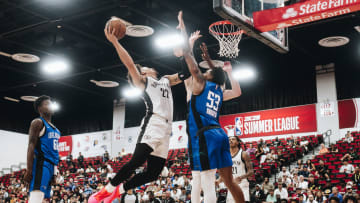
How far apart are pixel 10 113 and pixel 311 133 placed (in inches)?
823

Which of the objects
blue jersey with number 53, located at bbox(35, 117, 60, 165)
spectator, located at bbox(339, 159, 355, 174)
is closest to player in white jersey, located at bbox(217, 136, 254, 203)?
blue jersey with number 53, located at bbox(35, 117, 60, 165)

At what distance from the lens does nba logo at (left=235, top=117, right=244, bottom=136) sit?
22.6 metres

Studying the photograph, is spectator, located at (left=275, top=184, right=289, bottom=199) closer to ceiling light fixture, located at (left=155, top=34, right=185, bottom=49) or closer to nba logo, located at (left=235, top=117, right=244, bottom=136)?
ceiling light fixture, located at (left=155, top=34, right=185, bottom=49)

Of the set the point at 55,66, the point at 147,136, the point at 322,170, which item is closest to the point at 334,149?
the point at 322,170

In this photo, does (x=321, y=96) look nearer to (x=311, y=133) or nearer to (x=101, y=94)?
(x=311, y=133)

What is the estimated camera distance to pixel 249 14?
7.79m

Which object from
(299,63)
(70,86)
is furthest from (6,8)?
(299,63)

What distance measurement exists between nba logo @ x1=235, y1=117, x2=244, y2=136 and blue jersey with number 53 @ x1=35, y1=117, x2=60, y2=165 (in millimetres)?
18181


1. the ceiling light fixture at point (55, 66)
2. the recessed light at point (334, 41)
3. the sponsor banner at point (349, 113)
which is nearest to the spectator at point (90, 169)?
the ceiling light fixture at point (55, 66)

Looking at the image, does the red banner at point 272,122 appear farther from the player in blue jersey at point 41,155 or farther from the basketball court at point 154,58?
the player in blue jersey at point 41,155

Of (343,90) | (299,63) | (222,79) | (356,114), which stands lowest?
(222,79)

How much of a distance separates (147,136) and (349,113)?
58.3ft

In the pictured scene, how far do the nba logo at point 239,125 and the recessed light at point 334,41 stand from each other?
7.14m

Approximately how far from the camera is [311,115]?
20656mm
